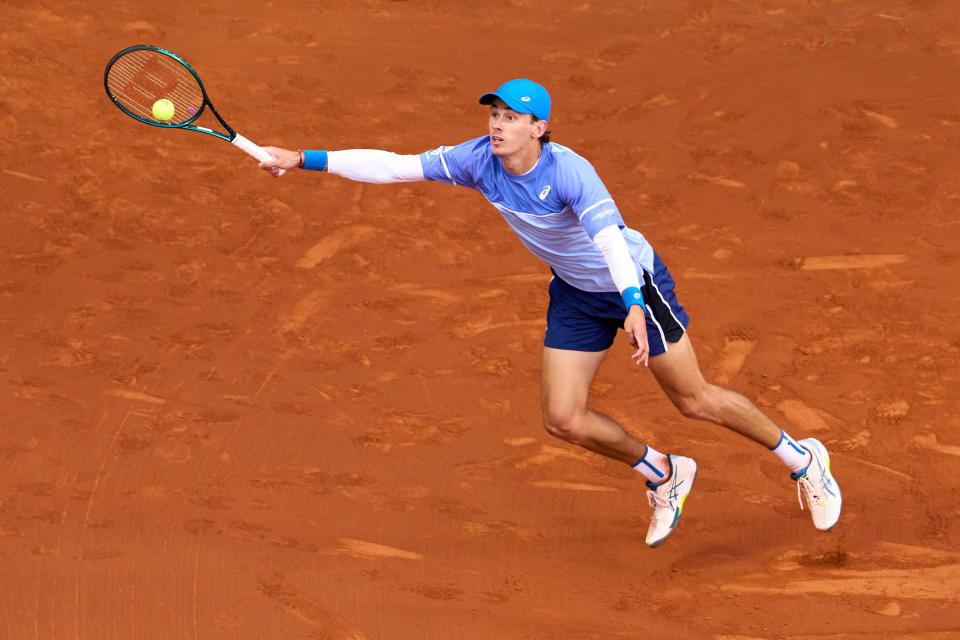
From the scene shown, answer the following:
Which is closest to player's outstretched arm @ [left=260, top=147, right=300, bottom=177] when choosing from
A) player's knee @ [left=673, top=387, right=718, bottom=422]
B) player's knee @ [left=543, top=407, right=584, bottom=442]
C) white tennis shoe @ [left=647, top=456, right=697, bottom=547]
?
player's knee @ [left=543, top=407, right=584, bottom=442]

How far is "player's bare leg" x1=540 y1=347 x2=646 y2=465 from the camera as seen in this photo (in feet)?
16.1

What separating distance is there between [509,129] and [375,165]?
0.70 meters

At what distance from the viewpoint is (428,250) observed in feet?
24.9

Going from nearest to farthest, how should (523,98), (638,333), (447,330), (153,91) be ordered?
1. (638,333)
2. (523,98)
3. (153,91)
4. (447,330)

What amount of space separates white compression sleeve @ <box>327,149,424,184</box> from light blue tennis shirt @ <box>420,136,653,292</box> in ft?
0.20

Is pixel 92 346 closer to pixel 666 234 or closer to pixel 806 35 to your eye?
pixel 666 234

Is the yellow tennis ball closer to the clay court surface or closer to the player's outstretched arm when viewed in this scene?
the player's outstretched arm

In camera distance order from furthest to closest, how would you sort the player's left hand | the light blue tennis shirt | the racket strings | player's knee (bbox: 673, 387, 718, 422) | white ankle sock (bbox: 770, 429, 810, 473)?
1. the racket strings
2. white ankle sock (bbox: 770, 429, 810, 473)
3. player's knee (bbox: 673, 387, 718, 422)
4. the light blue tennis shirt
5. the player's left hand

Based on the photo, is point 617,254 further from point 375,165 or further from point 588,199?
point 375,165

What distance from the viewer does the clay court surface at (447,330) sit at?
503cm

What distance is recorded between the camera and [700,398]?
4.97 m

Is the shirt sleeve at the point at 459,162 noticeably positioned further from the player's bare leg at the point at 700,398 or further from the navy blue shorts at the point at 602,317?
the player's bare leg at the point at 700,398

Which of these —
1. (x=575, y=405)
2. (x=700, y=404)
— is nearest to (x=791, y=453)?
(x=700, y=404)

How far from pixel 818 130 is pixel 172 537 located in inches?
223
